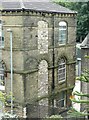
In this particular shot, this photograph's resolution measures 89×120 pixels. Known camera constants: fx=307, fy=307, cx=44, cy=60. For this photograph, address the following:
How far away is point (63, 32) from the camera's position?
1773cm

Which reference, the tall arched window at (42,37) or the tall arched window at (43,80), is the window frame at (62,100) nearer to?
the tall arched window at (43,80)

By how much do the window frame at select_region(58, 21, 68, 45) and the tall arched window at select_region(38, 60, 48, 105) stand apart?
1955mm

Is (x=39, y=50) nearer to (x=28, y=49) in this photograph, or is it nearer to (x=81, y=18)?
(x=28, y=49)

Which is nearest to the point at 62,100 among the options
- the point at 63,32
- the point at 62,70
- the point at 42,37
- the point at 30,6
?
the point at 62,70

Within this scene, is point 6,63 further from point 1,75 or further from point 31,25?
point 31,25

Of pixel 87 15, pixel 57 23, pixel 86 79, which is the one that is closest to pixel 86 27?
pixel 87 15

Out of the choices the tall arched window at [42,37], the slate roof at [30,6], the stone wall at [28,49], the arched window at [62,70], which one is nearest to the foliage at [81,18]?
the slate roof at [30,6]

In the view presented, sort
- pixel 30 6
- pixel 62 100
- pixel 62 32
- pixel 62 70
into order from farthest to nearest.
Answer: pixel 62 100, pixel 62 70, pixel 62 32, pixel 30 6

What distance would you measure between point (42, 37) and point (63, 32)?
2.03m

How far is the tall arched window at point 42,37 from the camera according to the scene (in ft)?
52.2

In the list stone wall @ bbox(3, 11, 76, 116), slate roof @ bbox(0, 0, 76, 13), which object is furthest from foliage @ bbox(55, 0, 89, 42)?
stone wall @ bbox(3, 11, 76, 116)

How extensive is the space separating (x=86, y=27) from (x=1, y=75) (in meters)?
14.9

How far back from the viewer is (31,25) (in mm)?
15047

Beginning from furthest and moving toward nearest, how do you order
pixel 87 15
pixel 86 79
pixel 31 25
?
pixel 87 15 → pixel 31 25 → pixel 86 79
